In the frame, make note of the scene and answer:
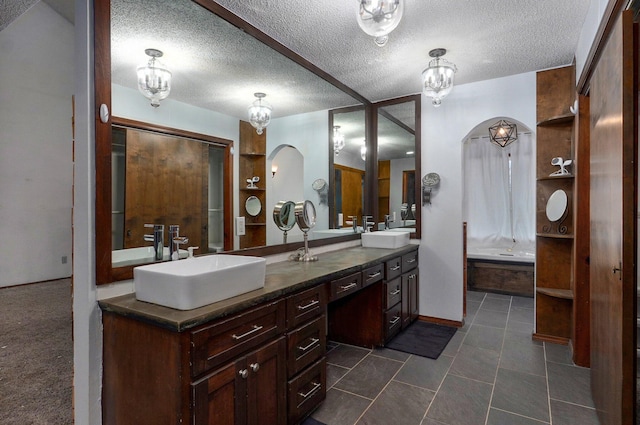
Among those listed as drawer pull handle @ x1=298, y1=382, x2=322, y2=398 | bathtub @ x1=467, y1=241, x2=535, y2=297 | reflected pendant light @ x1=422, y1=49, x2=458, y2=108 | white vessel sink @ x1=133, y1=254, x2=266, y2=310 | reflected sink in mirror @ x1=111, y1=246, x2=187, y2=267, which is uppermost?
reflected pendant light @ x1=422, y1=49, x2=458, y2=108

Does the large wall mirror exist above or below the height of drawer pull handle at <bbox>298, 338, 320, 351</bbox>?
above

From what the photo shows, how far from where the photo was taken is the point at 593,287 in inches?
76.5

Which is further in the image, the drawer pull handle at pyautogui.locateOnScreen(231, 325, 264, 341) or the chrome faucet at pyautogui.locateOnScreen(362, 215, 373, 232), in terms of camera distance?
the chrome faucet at pyautogui.locateOnScreen(362, 215, 373, 232)

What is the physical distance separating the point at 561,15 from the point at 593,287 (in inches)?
69.9

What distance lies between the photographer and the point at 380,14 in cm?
154

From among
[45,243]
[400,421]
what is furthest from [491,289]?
[45,243]

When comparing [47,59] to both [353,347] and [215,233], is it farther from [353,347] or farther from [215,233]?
[353,347]

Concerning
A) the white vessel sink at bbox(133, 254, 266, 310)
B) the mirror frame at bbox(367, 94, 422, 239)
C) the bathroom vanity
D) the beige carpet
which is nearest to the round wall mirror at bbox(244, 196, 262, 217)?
the bathroom vanity

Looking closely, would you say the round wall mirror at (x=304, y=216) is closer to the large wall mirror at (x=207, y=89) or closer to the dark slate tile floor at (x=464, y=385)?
the large wall mirror at (x=207, y=89)

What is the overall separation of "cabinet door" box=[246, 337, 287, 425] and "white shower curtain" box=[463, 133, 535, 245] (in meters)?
4.74

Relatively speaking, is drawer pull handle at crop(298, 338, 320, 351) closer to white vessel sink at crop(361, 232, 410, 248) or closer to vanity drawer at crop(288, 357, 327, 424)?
vanity drawer at crop(288, 357, 327, 424)

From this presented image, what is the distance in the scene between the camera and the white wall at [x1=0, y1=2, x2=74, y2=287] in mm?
4371

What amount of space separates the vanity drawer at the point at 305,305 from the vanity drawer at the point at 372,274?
563 millimetres

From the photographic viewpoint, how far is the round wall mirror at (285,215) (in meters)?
2.55
